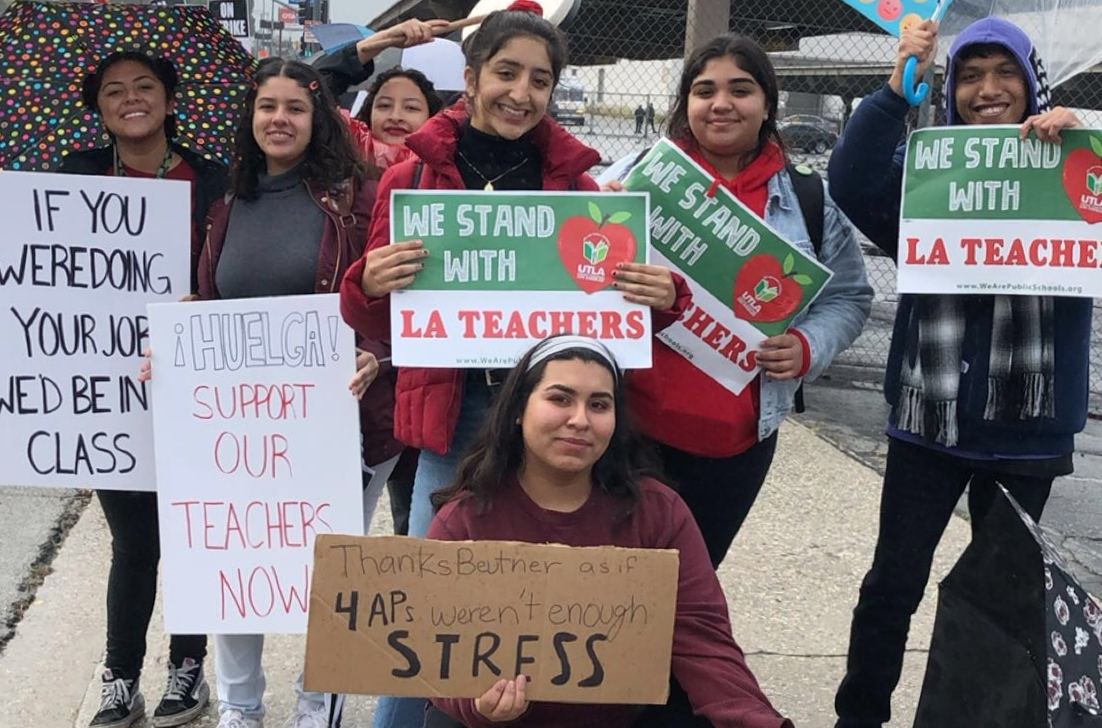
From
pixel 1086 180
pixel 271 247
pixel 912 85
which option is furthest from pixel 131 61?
pixel 1086 180

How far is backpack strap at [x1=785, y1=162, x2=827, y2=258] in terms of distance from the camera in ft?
9.52

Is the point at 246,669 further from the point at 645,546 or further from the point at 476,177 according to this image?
the point at 476,177

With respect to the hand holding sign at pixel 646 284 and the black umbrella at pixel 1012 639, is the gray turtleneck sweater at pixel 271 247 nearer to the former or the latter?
the hand holding sign at pixel 646 284

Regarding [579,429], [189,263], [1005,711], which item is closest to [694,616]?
[579,429]

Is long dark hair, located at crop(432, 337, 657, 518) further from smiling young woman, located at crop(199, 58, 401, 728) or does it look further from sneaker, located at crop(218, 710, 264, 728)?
sneaker, located at crop(218, 710, 264, 728)

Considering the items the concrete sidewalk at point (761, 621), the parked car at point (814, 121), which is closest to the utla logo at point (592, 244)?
the concrete sidewalk at point (761, 621)

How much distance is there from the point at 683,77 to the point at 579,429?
95 cm

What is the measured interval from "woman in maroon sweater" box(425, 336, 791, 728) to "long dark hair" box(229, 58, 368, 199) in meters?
A: 0.84

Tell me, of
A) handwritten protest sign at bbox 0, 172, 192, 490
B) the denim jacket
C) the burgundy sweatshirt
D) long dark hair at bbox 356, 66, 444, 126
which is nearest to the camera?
the burgundy sweatshirt

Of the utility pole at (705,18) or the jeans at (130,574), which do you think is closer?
the jeans at (130,574)

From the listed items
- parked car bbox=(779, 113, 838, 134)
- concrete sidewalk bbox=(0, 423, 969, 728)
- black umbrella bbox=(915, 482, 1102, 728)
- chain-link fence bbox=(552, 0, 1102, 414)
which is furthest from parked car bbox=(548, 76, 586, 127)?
black umbrella bbox=(915, 482, 1102, 728)

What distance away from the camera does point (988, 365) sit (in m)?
2.85

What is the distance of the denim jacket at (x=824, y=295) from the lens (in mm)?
2875

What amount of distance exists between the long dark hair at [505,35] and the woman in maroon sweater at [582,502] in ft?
2.09
